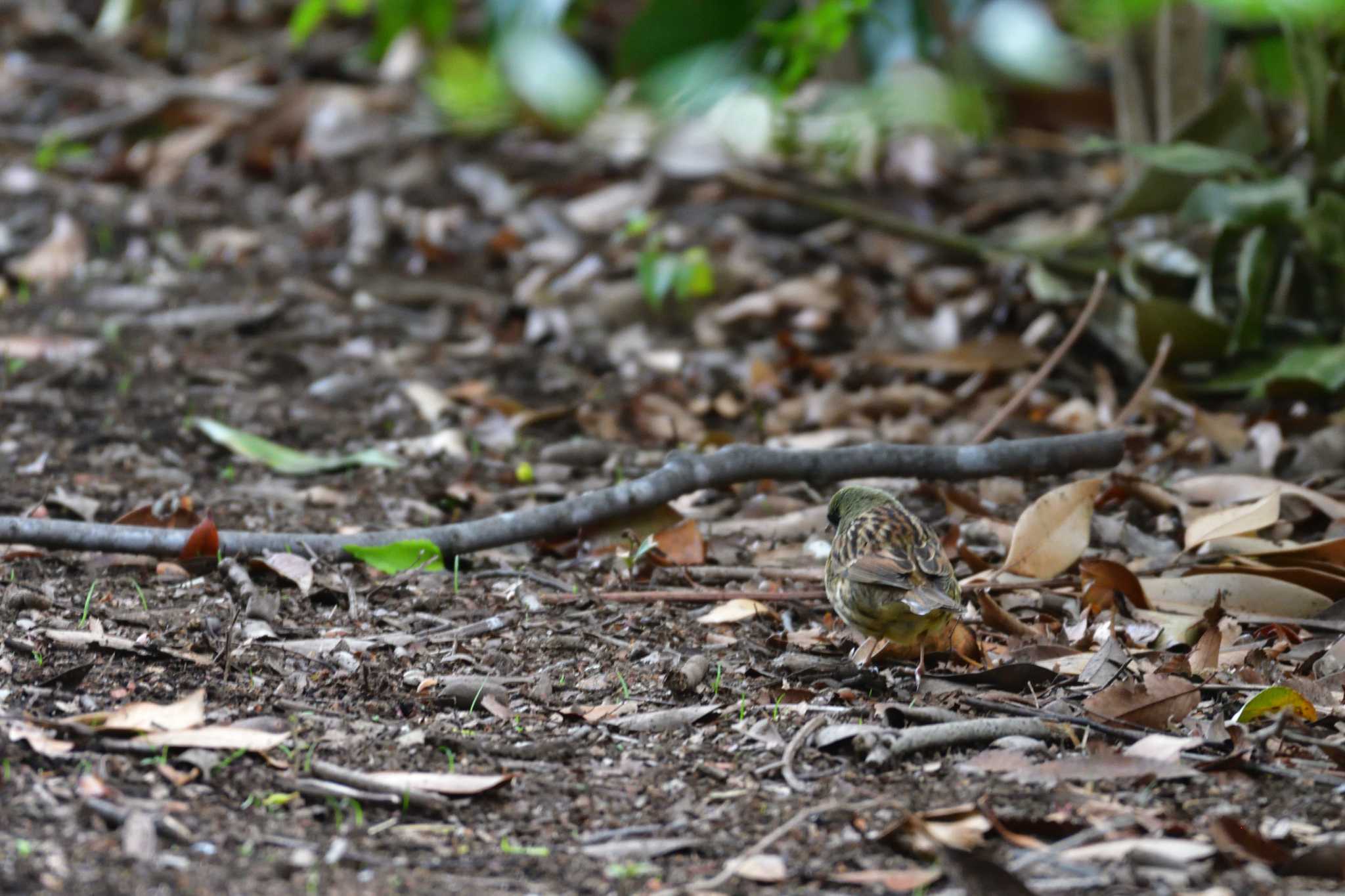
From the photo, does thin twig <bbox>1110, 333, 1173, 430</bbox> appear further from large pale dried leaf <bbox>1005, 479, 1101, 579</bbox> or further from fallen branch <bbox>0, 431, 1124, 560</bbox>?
large pale dried leaf <bbox>1005, 479, 1101, 579</bbox>

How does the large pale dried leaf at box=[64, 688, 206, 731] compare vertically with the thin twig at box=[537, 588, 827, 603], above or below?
above


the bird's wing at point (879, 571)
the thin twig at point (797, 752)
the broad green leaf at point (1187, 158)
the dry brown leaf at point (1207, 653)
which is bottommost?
the thin twig at point (797, 752)

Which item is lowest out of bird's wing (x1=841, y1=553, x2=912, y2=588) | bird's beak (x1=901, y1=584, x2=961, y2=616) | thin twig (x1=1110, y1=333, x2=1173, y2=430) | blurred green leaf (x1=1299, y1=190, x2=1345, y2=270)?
bird's beak (x1=901, y1=584, x2=961, y2=616)

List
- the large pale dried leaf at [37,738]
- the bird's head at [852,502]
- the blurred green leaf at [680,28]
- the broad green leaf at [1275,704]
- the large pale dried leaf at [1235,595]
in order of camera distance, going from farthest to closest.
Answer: the blurred green leaf at [680,28]
the bird's head at [852,502]
the large pale dried leaf at [1235,595]
the broad green leaf at [1275,704]
the large pale dried leaf at [37,738]

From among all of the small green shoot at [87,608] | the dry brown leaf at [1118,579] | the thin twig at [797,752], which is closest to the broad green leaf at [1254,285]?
the dry brown leaf at [1118,579]

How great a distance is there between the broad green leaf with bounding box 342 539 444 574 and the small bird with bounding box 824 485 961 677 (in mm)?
1098

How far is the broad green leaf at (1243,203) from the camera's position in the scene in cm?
521

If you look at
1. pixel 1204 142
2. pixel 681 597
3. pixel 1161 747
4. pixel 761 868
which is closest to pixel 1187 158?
pixel 1204 142

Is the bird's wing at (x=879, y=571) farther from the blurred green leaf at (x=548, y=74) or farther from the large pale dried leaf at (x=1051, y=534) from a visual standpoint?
the blurred green leaf at (x=548, y=74)

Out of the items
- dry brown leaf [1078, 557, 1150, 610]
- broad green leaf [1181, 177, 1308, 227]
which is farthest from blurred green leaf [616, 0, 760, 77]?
dry brown leaf [1078, 557, 1150, 610]

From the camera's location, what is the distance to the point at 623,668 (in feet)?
11.5

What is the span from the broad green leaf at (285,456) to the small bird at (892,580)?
6.17ft

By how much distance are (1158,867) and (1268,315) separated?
3708 mm

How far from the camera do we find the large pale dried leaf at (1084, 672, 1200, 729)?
122 inches
